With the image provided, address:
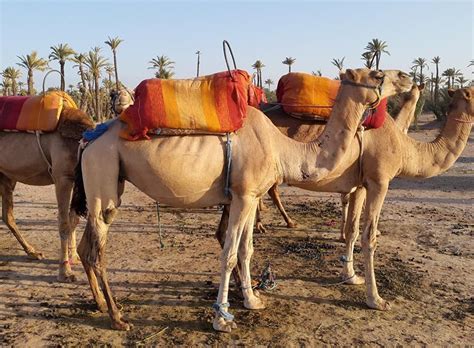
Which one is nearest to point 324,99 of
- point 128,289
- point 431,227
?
point 128,289

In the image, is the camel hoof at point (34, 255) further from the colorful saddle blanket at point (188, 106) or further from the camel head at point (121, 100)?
the colorful saddle blanket at point (188, 106)

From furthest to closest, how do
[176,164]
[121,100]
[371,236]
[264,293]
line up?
[121,100] → [264,293] → [371,236] → [176,164]

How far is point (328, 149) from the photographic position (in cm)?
460

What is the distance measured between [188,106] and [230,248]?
1488 mm

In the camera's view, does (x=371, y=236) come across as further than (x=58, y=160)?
No

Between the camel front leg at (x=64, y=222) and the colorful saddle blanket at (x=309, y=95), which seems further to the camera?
the camel front leg at (x=64, y=222)

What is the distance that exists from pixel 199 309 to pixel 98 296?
1.14 m

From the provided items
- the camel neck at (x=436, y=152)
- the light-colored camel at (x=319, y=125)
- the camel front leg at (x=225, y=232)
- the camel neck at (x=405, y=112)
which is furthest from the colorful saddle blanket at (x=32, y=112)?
the camel neck at (x=405, y=112)

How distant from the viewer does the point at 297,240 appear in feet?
25.3

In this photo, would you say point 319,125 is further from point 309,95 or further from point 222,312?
point 222,312

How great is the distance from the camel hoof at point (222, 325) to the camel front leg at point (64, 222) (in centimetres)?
237

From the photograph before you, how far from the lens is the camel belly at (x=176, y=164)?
431 cm

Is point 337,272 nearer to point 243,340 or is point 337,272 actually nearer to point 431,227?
point 243,340

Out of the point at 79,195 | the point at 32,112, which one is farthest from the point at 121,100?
the point at 79,195
